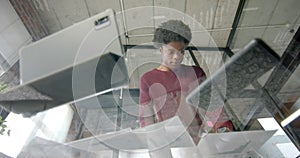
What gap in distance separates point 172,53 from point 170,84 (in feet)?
0.54

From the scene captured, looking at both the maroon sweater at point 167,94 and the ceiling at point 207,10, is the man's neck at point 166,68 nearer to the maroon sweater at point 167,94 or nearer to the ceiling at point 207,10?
the maroon sweater at point 167,94

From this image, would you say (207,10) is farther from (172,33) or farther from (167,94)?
(167,94)

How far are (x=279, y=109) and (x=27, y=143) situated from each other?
127 cm

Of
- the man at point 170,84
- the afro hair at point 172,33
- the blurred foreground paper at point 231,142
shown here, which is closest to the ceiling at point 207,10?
the afro hair at point 172,33

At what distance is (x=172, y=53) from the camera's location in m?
1.10

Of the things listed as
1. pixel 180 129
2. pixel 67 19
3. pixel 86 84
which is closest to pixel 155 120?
pixel 180 129

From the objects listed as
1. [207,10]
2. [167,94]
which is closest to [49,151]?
[167,94]

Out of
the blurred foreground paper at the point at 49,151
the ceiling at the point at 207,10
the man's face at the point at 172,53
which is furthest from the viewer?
the ceiling at the point at 207,10

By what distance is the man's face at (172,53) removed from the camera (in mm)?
1083

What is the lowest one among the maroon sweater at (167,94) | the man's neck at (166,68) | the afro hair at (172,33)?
the maroon sweater at (167,94)

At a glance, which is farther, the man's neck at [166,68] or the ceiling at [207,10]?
the ceiling at [207,10]

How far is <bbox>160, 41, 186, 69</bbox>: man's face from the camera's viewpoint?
1.08 m

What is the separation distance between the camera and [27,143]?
983 mm

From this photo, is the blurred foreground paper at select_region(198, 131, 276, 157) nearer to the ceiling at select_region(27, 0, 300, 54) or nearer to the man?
the man
